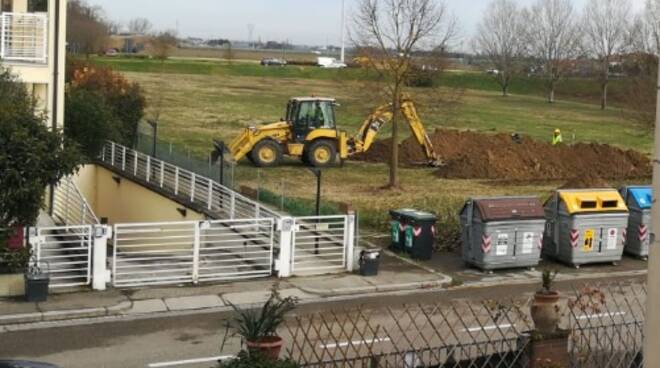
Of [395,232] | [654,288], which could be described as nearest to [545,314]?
[654,288]

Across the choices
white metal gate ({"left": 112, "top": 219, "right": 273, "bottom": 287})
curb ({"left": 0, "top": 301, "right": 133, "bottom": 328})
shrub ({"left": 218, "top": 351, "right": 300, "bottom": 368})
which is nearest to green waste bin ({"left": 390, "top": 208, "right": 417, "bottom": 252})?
white metal gate ({"left": 112, "top": 219, "right": 273, "bottom": 287})

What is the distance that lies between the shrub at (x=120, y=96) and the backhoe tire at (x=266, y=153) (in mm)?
4315

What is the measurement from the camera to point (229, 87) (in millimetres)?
84125

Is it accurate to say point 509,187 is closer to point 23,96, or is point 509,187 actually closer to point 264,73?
point 23,96

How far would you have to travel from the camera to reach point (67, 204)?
2278 cm

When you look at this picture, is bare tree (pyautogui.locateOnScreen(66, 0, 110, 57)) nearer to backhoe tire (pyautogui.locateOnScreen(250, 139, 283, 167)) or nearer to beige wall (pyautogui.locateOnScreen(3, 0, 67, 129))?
backhoe tire (pyautogui.locateOnScreen(250, 139, 283, 167))

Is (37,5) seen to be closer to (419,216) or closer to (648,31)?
(419,216)

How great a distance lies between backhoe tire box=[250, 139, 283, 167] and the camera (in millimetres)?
33719

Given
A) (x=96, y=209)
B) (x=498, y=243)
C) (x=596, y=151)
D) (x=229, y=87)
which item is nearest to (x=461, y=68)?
(x=229, y=87)

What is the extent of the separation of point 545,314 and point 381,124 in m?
25.5

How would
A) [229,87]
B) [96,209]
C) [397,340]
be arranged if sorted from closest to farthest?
1. [397,340]
2. [96,209]
3. [229,87]

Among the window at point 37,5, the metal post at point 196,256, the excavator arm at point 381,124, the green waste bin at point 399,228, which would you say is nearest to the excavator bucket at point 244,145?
the excavator arm at point 381,124

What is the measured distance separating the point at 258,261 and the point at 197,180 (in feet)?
24.4

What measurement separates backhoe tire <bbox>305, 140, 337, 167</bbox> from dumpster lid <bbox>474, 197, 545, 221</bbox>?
16561 millimetres
